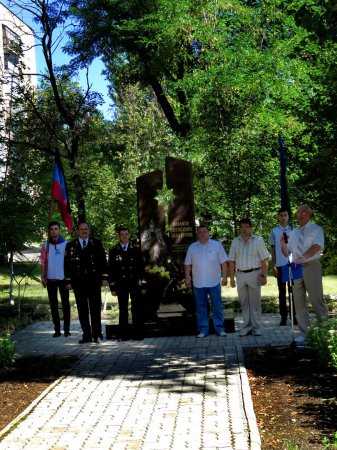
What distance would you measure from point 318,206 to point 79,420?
4.51 metres

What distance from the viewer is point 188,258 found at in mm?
11492

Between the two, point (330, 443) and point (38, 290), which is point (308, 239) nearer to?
point (330, 443)

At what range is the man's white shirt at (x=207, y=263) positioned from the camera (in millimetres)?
11344

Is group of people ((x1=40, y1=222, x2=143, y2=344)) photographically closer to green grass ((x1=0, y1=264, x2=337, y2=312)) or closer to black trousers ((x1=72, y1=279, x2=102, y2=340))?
black trousers ((x1=72, y1=279, x2=102, y2=340))

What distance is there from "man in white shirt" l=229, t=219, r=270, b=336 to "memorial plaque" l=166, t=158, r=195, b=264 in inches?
55.3

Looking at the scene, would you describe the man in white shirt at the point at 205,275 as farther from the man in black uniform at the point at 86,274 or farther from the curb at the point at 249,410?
the curb at the point at 249,410

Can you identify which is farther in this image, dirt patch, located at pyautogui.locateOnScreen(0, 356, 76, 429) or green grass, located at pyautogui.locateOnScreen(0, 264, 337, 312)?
green grass, located at pyautogui.locateOnScreen(0, 264, 337, 312)

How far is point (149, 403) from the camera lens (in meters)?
6.86

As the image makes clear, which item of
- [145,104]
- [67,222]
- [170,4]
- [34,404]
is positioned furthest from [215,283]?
[145,104]

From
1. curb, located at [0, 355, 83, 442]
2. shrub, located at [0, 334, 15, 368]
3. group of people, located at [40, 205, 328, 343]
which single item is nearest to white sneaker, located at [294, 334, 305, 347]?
group of people, located at [40, 205, 328, 343]

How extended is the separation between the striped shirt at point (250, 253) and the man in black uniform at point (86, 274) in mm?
Result: 2234

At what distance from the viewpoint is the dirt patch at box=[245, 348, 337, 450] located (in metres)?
5.62

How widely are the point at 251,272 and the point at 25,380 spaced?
14.3 feet

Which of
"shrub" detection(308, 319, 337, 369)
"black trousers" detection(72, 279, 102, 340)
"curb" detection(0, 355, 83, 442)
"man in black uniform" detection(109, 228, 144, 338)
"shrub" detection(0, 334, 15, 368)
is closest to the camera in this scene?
"curb" detection(0, 355, 83, 442)
